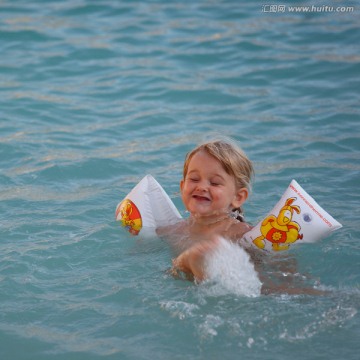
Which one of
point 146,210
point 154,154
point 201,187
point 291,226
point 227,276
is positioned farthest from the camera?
point 154,154

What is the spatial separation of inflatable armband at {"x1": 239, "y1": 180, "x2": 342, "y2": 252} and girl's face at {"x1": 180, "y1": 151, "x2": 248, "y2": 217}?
32cm

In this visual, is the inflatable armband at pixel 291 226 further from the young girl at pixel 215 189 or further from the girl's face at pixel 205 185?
the girl's face at pixel 205 185

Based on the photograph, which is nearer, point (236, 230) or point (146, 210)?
point (236, 230)

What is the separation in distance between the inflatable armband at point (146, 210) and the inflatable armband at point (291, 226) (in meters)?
0.64

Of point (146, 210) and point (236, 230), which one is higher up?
point (146, 210)

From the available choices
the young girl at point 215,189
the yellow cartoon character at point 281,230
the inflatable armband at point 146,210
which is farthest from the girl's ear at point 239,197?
the inflatable armband at point 146,210

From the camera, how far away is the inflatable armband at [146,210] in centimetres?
515

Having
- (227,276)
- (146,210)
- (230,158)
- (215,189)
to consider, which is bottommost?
(227,276)

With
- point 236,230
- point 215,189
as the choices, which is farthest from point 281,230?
point 215,189

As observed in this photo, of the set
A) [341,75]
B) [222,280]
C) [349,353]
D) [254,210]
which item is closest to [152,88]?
[341,75]

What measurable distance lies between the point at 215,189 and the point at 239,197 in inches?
10.0

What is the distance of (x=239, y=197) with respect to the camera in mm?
4918

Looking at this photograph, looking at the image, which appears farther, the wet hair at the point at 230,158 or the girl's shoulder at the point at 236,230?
the girl's shoulder at the point at 236,230

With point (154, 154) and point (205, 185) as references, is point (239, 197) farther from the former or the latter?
point (154, 154)
